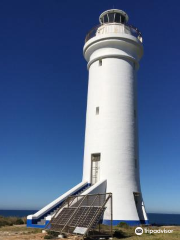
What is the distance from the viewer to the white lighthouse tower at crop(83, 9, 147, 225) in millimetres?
19812

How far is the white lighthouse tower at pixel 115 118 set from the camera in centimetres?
1981

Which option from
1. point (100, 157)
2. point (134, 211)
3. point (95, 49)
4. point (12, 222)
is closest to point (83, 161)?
point (100, 157)

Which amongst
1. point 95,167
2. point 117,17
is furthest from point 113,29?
point 95,167

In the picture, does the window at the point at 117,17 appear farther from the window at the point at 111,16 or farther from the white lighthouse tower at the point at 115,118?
the white lighthouse tower at the point at 115,118

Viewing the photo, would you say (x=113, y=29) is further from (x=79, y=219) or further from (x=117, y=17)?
(x=79, y=219)

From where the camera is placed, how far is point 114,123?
20859 mm

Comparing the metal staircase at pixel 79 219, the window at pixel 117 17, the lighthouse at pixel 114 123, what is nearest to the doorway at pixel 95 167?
the lighthouse at pixel 114 123

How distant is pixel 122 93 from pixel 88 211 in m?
11.2

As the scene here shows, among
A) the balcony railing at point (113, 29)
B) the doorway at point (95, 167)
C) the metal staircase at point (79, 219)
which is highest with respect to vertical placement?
the balcony railing at point (113, 29)

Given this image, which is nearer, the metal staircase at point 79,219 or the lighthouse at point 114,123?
the metal staircase at point 79,219

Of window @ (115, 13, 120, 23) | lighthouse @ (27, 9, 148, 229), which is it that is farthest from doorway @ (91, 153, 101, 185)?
window @ (115, 13, 120, 23)

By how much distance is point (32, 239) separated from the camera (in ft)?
39.8

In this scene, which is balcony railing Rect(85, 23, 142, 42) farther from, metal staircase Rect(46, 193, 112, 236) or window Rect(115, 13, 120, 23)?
metal staircase Rect(46, 193, 112, 236)

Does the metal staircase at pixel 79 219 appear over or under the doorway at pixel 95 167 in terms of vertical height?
under
